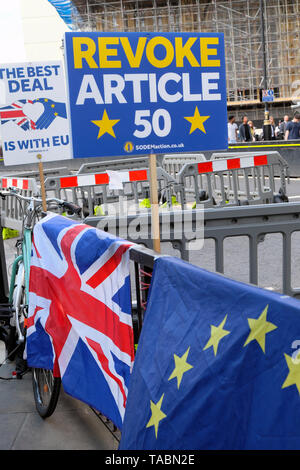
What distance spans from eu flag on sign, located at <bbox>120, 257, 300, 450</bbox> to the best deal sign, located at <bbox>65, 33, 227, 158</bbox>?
3.94 ft

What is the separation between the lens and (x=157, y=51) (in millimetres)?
3674

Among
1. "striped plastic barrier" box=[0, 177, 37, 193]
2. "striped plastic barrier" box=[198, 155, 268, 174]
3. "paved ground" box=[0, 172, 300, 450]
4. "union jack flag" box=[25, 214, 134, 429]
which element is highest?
"striped plastic barrier" box=[198, 155, 268, 174]

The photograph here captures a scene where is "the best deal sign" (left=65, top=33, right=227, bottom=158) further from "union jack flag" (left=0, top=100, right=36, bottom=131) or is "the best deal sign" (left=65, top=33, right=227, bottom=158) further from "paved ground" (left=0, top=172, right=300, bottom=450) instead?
"union jack flag" (left=0, top=100, right=36, bottom=131)

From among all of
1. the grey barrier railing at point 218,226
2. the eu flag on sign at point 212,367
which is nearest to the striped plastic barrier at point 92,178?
the grey barrier railing at point 218,226

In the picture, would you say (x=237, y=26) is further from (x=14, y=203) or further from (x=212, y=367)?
(x=212, y=367)

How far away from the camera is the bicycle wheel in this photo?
4.14 metres

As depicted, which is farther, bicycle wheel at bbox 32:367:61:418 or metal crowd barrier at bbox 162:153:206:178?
metal crowd barrier at bbox 162:153:206:178

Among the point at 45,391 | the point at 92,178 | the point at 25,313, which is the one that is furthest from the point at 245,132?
the point at 45,391

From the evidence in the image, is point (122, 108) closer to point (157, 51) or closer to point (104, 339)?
point (157, 51)

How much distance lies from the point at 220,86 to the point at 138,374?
1.85 meters

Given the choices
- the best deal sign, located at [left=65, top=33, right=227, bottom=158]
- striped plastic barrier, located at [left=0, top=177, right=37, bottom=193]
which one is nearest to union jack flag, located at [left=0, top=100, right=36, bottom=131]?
striped plastic barrier, located at [left=0, top=177, right=37, bottom=193]

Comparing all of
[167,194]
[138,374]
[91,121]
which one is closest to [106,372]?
[138,374]

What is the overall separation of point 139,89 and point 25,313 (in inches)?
78.6

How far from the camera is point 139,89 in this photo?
366cm
